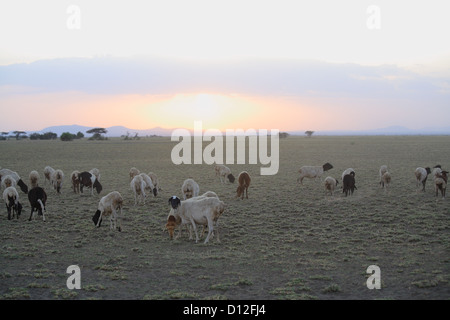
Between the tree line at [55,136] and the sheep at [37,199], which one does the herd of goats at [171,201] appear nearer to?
the sheep at [37,199]

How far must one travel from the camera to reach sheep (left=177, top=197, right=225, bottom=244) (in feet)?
35.6

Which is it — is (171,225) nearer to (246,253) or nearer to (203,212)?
(203,212)

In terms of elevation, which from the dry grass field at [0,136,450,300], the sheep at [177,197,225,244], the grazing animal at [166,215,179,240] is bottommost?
the dry grass field at [0,136,450,300]

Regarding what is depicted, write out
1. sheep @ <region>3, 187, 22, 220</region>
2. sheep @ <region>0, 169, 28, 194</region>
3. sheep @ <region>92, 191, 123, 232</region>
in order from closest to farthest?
1. sheep @ <region>92, 191, 123, 232</region>
2. sheep @ <region>3, 187, 22, 220</region>
3. sheep @ <region>0, 169, 28, 194</region>

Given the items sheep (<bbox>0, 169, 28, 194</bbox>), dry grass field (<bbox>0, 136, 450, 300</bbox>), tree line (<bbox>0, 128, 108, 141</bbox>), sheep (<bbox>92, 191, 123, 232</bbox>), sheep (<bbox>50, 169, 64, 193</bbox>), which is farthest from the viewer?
tree line (<bbox>0, 128, 108, 141</bbox>)

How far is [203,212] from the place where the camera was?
10.9 metres

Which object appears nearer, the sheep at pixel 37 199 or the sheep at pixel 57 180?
the sheep at pixel 37 199

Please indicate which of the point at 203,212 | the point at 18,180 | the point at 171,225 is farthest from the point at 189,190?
the point at 18,180

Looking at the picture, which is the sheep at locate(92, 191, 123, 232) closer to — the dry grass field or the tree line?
the dry grass field

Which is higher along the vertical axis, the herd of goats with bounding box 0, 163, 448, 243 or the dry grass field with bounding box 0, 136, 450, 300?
the herd of goats with bounding box 0, 163, 448, 243

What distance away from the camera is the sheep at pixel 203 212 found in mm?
10859

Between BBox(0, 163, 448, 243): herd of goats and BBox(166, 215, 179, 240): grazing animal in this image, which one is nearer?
BBox(0, 163, 448, 243): herd of goats

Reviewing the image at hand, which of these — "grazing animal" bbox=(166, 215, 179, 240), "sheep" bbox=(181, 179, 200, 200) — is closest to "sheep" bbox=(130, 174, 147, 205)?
"sheep" bbox=(181, 179, 200, 200)

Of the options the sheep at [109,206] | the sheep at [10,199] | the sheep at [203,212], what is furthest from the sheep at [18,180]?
the sheep at [203,212]
